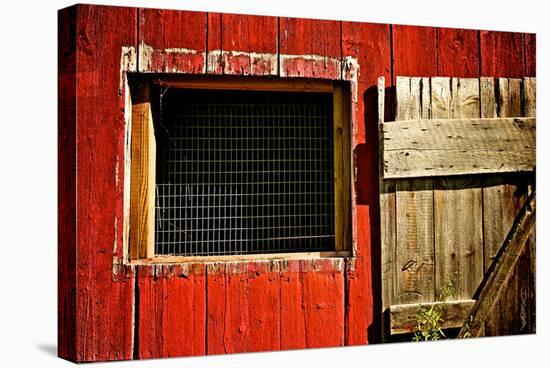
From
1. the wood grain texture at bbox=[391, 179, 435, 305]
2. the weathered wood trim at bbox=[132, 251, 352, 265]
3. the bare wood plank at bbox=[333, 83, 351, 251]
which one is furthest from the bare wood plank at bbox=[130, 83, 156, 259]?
the wood grain texture at bbox=[391, 179, 435, 305]

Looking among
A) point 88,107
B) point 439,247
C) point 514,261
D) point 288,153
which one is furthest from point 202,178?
point 514,261

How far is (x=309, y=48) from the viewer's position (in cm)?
470

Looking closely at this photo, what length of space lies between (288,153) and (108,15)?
5.04 ft

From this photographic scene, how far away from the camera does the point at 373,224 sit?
4809mm

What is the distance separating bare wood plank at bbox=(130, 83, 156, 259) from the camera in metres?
4.52

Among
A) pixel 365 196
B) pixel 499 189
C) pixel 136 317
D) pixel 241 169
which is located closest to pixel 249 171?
pixel 241 169

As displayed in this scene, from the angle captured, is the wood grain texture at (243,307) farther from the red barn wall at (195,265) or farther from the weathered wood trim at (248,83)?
the weathered wood trim at (248,83)

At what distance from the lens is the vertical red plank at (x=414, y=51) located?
16.1 ft

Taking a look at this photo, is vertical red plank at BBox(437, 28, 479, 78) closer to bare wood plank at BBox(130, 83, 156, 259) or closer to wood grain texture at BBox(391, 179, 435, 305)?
wood grain texture at BBox(391, 179, 435, 305)

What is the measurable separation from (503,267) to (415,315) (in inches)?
25.6

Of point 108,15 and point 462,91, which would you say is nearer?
point 108,15

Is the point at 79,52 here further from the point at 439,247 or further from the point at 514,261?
the point at 514,261

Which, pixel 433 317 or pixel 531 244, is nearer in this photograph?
pixel 433 317

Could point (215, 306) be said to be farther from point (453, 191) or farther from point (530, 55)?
point (530, 55)
